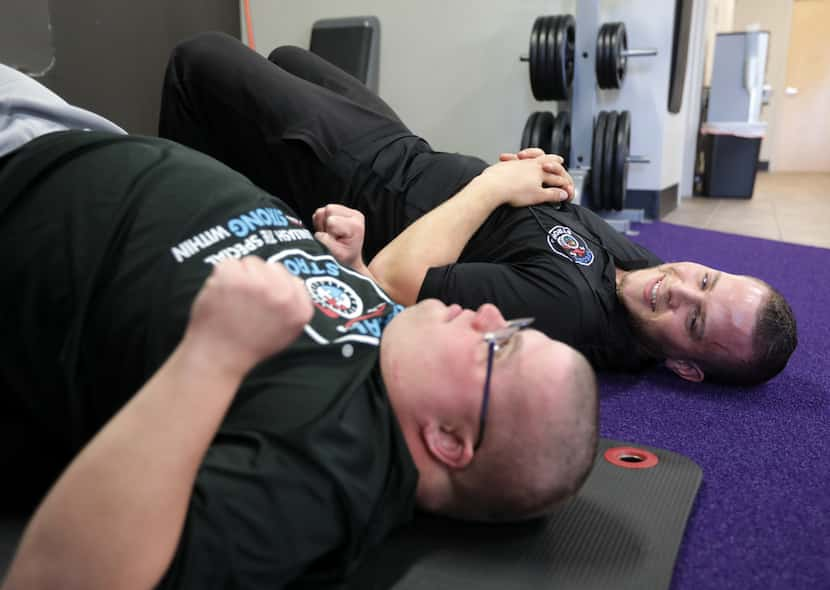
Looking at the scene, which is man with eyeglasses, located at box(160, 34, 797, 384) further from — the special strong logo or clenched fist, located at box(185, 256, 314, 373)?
clenched fist, located at box(185, 256, 314, 373)

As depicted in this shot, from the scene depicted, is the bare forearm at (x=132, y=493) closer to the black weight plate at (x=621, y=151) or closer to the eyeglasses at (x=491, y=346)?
the eyeglasses at (x=491, y=346)

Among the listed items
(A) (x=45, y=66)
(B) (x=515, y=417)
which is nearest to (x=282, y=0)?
(A) (x=45, y=66)

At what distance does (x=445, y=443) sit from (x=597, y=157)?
9.07ft

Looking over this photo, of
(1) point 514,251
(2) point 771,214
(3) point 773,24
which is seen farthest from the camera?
(3) point 773,24

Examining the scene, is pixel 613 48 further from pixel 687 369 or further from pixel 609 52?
pixel 687 369

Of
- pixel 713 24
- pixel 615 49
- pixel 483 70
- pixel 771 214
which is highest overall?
pixel 713 24

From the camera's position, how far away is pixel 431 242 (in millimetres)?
1481

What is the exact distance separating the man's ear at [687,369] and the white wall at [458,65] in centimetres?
252

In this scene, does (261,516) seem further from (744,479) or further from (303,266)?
(744,479)

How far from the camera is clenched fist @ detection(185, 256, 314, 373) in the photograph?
2.18ft

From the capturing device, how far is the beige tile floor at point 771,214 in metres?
3.78

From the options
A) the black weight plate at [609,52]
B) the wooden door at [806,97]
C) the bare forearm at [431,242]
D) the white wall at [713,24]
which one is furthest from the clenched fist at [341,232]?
the wooden door at [806,97]

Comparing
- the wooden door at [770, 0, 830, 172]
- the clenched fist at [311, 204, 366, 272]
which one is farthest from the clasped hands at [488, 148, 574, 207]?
the wooden door at [770, 0, 830, 172]

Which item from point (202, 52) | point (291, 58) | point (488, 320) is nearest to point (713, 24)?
point (291, 58)
